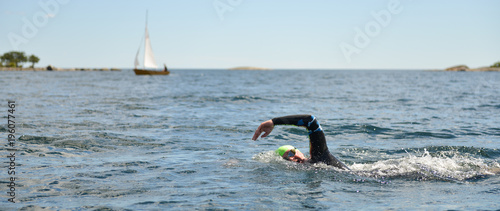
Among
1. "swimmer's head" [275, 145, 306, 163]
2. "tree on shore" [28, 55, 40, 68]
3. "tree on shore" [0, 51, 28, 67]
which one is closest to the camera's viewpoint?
"swimmer's head" [275, 145, 306, 163]

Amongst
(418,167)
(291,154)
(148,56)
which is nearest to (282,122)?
(291,154)

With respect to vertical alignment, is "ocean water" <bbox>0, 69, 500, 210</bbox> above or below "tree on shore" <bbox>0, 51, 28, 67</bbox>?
below

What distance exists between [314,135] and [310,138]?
6.8 inches

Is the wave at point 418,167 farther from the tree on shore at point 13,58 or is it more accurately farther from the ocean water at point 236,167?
the tree on shore at point 13,58

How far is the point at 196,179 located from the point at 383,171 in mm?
4169

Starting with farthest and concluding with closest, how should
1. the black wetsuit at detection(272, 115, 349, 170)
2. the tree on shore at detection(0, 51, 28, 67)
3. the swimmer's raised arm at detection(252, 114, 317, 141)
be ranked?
the tree on shore at detection(0, 51, 28, 67)
the black wetsuit at detection(272, 115, 349, 170)
the swimmer's raised arm at detection(252, 114, 317, 141)

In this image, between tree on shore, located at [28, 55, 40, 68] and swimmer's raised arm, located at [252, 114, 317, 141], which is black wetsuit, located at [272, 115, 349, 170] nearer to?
swimmer's raised arm, located at [252, 114, 317, 141]

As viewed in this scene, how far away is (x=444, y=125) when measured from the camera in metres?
17.8

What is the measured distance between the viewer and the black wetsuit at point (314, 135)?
8.14 meters

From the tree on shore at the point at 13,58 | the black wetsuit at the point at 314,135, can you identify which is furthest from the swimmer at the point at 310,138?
the tree on shore at the point at 13,58

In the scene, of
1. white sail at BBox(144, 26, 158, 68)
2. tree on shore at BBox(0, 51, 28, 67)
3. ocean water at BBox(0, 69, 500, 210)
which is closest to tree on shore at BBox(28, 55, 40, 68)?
tree on shore at BBox(0, 51, 28, 67)

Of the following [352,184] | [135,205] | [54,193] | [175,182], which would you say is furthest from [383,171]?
[54,193]

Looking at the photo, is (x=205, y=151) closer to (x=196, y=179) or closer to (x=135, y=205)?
(x=196, y=179)

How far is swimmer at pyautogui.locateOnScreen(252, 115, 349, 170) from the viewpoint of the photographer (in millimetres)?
7953
